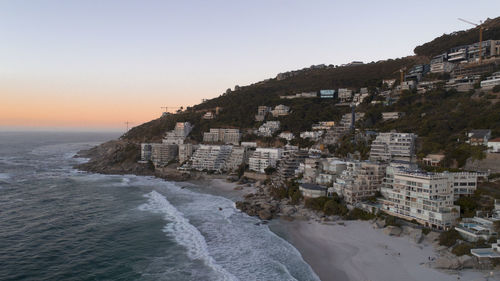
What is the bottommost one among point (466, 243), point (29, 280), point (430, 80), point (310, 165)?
point (29, 280)

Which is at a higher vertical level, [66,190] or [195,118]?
[195,118]

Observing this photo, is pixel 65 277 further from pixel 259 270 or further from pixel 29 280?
pixel 259 270

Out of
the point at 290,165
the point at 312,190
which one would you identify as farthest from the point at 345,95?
the point at 312,190

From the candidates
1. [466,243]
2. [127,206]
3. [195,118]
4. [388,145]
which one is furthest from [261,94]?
[466,243]

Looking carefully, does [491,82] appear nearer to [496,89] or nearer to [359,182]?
Answer: [496,89]

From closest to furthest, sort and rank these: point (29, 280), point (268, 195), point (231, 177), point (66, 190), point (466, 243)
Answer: point (29, 280) < point (466, 243) < point (268, 195) < point (66, 190) < point (231, 177)

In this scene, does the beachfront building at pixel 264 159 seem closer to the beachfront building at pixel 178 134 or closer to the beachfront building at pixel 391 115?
the beachfront building at pixel 391 115

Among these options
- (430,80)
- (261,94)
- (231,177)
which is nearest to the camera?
(231,177)
